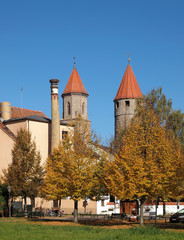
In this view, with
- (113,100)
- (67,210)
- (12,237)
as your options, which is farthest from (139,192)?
(113,100)

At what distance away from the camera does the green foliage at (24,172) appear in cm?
4253

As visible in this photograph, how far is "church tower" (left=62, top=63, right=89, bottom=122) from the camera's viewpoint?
96.4m

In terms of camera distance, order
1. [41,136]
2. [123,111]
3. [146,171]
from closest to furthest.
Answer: [146,171]
[41,136]
[123,111]

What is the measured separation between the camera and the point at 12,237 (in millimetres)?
20609

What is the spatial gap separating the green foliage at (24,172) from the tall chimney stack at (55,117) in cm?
780

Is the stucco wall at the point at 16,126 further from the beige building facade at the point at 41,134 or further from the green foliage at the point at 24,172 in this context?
the green foliage at the point at 24,172

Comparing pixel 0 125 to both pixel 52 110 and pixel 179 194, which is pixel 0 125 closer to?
pixel 52 110

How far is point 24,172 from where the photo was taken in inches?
1705

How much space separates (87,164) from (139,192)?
6.83m

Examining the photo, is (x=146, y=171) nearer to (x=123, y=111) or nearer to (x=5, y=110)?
(x=5, y=110)

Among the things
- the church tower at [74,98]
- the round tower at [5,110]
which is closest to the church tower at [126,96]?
the church tower at [74,98]

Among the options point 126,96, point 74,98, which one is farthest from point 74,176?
point 74,98

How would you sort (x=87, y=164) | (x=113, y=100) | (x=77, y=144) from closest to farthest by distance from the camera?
(x=87, y=164), (x=77, y=144), (x=113, y=100)

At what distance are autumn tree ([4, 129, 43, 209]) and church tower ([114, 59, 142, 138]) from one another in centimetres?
4589
